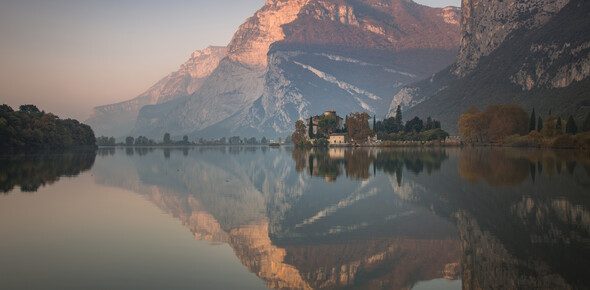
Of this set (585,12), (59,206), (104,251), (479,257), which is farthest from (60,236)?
(585,12)

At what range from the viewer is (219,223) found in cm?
1781

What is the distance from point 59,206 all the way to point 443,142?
117299mm

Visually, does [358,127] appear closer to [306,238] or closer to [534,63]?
[534,63]

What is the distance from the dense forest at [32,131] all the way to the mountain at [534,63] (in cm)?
12142

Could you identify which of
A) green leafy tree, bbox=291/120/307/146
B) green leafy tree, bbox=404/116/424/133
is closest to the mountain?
green leafy tree, bbox=404/116/424/133

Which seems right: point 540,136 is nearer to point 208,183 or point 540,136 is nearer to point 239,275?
point 208,183

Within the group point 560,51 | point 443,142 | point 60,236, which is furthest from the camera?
point 560,51

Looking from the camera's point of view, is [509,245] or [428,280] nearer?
[428,280]

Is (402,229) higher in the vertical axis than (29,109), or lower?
lower

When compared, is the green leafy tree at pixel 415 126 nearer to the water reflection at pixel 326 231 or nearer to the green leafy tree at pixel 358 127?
the green leafy tree at pixel 358 127

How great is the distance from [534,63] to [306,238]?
17053cm

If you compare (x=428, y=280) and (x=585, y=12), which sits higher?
(x=585, y=12)

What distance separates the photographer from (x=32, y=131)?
299 ft

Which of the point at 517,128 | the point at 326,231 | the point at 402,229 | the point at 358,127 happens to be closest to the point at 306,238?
the point at 326,231
